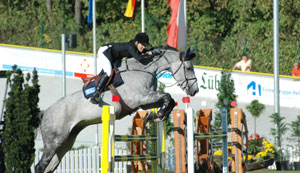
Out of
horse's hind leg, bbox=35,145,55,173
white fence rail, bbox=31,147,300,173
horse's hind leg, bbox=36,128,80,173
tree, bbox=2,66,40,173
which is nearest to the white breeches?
horse's hind leg, bbox=36,128,80,173

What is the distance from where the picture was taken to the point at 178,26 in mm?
17328

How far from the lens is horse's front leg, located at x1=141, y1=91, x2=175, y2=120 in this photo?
26.4 feet

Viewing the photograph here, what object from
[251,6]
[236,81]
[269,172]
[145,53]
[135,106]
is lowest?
[269,172]

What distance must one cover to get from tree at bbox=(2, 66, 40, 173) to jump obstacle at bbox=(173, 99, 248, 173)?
2.16 m

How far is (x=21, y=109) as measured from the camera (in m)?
9.81

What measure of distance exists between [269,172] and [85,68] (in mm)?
11055

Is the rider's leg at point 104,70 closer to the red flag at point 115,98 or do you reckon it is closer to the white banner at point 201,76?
the red flag at point 115,98

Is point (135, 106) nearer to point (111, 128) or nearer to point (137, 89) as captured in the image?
point (137, 89)

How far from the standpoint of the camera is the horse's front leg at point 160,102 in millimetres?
8039

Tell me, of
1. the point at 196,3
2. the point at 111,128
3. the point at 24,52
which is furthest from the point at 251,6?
the point at 111,128

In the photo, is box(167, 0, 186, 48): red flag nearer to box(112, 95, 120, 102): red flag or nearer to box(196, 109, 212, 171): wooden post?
box(196, 109, 212, 171): wooden post

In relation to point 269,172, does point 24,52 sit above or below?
above

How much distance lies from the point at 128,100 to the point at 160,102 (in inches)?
15.7

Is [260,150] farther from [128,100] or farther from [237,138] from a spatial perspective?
[128,100]
